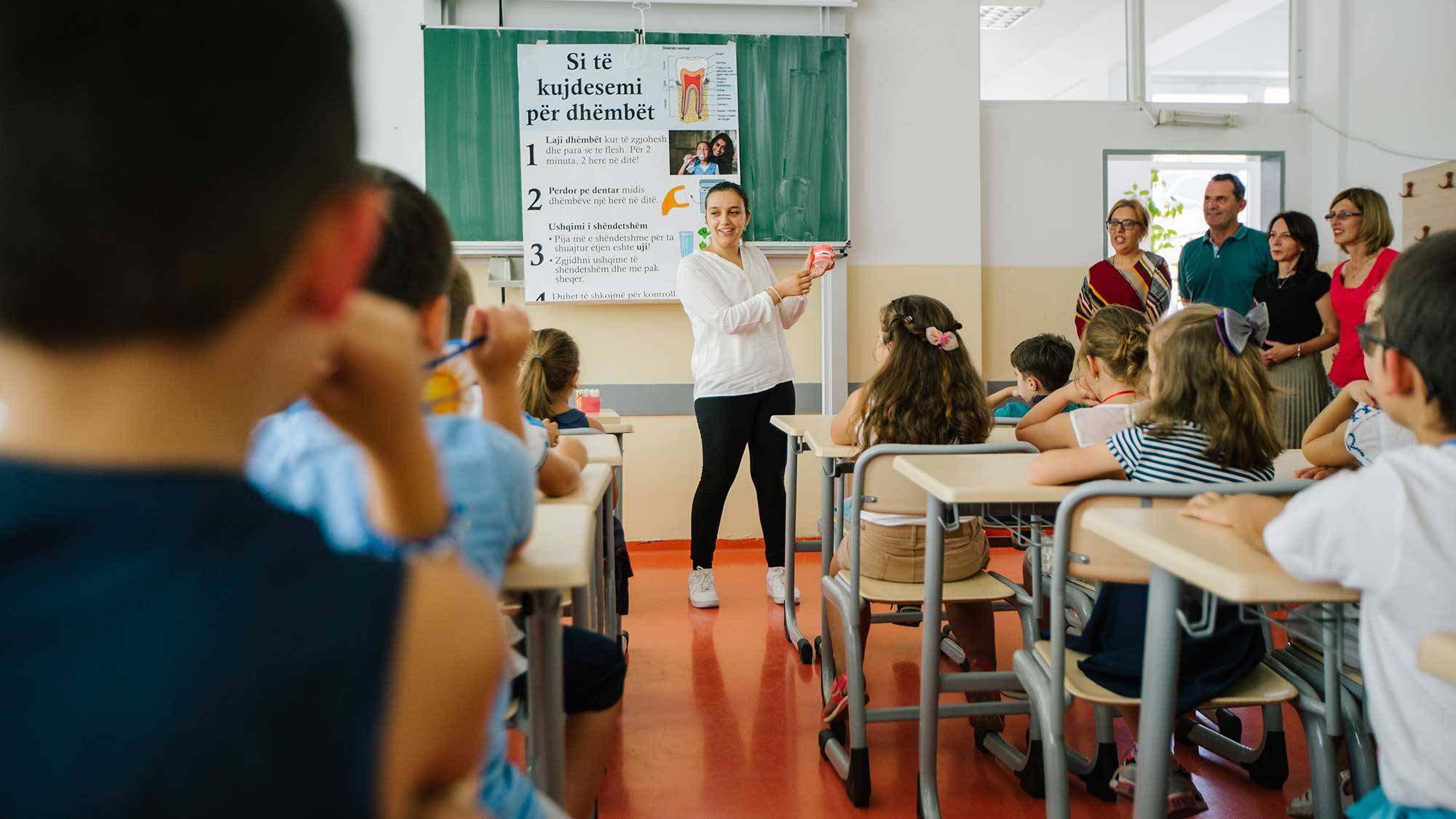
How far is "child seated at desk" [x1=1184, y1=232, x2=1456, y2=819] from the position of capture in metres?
0.94

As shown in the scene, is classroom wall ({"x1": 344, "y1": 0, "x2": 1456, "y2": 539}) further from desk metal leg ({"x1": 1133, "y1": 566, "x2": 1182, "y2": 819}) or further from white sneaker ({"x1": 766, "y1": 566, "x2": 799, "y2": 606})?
desk metal leg ({"x1": 1133, "y1": 566, "x2": 1182, "y2": 819})

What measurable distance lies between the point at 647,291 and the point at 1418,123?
360cm

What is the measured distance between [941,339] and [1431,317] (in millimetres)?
1377

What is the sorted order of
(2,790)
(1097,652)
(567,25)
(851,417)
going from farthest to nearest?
(567,25)
(851,417)
(1097,652)
(2,790)

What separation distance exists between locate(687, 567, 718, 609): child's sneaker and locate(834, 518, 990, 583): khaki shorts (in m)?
1.43

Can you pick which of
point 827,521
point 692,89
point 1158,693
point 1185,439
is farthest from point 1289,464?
point 692,89

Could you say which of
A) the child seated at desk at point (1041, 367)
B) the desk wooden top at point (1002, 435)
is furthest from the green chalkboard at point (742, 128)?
the desk wooden top at point (1002, 435)

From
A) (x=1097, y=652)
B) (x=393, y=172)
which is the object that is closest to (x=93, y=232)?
(x=393, y=172)

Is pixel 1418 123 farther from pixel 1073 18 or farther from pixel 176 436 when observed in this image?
pixel 176 436

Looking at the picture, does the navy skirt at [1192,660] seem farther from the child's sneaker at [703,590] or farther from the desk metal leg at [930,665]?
the child's sneaker at [703,590]

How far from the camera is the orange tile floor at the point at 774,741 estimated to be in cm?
210

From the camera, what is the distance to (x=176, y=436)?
1.24 feet

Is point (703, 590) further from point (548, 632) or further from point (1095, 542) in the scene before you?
point (548, 632)

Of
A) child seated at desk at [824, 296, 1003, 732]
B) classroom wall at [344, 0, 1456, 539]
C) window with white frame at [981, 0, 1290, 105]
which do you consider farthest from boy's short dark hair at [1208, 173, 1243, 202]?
child seated at desk at [824, 296, 1003, 732]
